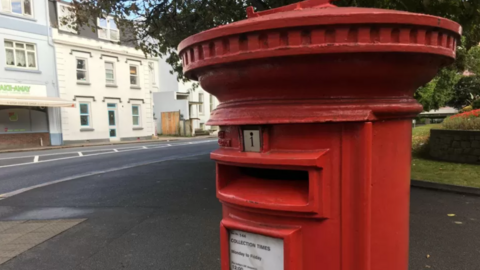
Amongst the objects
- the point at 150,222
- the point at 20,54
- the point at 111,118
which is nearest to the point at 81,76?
the point at 111,118

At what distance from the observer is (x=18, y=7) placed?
1764 cm

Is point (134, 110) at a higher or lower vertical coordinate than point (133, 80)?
lower

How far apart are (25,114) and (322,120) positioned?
69.2 feet

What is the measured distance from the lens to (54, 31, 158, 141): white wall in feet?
64.2

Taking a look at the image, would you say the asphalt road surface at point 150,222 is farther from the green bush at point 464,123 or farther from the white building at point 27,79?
the white building at point 27,79

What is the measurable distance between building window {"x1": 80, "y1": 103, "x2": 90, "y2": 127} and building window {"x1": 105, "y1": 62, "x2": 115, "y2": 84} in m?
2.36

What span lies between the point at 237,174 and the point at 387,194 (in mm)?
556

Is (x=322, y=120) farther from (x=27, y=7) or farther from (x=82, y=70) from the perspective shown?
(x=82, y=70)

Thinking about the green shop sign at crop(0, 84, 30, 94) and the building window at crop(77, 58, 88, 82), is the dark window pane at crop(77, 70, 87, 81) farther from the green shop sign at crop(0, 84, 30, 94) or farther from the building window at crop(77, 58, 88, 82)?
the green shop sign at crop(0, 84, 30, 94)

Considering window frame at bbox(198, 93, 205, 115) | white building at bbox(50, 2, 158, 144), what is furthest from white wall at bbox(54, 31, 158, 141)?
window frame at bbox(198, 93, 205, 115)

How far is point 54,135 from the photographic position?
1914cm

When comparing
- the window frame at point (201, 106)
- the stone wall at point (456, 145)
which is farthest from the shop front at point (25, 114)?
the stone wall at point (456, 145)

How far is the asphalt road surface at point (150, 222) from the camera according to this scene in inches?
135

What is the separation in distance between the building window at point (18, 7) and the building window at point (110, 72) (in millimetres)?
5202
